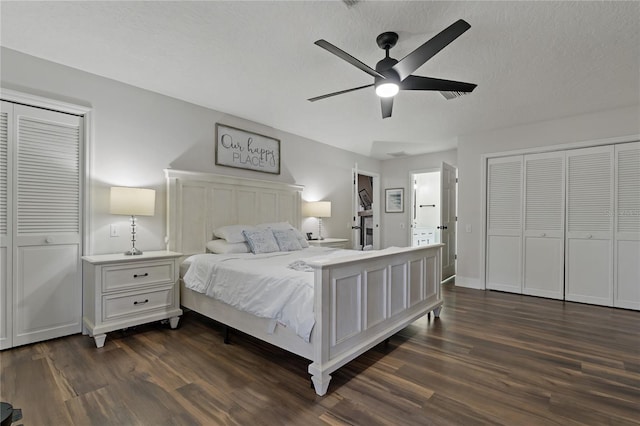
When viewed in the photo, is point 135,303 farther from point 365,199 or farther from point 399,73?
point 365,199

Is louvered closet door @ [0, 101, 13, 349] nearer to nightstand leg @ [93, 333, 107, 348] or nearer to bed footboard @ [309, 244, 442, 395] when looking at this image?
nightstand leg @ [93, 333, 107, 348]

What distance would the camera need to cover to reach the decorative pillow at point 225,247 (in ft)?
11.5

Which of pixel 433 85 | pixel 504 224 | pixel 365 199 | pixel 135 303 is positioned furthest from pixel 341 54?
pixel 365 199

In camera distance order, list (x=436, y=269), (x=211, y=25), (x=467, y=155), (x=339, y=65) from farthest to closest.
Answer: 1. (x=467, y=155)
2. (x=436, y=269)
3. (x=339, y=65)
4. (x=211, y=25)

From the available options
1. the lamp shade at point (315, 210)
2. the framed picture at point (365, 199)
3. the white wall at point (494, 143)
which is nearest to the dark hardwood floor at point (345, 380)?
the white wall at point (494, 143)

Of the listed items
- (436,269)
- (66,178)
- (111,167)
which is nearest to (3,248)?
(66,178)

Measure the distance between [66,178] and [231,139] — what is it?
1.83 metres

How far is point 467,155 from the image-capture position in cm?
500

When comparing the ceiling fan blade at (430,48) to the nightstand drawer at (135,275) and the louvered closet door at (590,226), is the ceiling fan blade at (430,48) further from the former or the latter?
the louvered closet door at (590,226)

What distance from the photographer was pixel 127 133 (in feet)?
10.6

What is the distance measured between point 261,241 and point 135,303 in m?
1.36

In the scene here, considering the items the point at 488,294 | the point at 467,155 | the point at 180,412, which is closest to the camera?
the point at 180,412

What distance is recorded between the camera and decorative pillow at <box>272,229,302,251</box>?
382cm

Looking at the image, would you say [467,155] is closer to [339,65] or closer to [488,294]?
[488,294]
